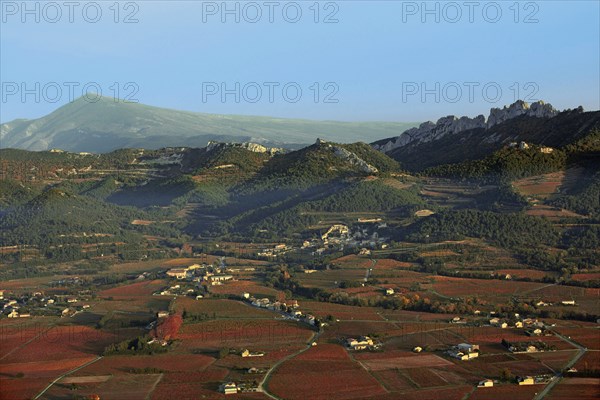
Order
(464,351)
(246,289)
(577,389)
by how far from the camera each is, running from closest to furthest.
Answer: (577,389) < (464,351) < (246,289)

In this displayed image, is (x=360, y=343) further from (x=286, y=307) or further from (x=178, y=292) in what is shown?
(x=178, y=292)

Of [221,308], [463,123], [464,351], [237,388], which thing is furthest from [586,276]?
[463,123]

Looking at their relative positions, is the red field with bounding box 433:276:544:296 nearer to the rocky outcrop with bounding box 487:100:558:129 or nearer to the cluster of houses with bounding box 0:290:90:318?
the cluster of houses with bounding box 0:290:90:318

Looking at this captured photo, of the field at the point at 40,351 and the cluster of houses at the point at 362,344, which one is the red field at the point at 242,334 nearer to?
the cluster of houses at the point at 362,344

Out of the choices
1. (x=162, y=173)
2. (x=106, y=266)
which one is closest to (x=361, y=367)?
(x=106, y=266)

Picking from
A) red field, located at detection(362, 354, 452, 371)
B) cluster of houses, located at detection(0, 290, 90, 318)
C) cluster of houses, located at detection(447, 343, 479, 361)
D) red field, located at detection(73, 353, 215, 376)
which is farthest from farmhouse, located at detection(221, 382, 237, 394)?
cluster of houses, located at detection(0, 290, 90, 318)

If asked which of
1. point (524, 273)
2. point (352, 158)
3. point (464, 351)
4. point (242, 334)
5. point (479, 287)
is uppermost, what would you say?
point (352, 158)

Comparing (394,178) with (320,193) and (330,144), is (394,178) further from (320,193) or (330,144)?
(330,144)
